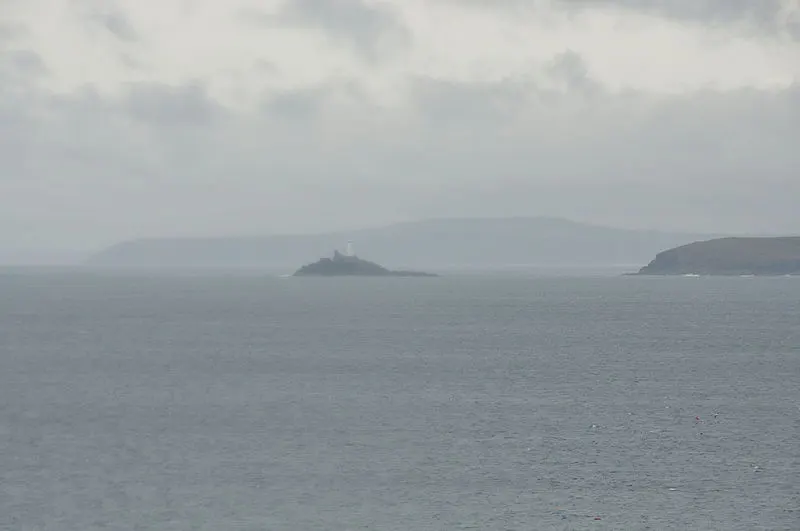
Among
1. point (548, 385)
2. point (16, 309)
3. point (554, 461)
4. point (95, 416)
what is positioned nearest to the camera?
point (554, 461)

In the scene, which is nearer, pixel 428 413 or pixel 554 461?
pixel 554 461

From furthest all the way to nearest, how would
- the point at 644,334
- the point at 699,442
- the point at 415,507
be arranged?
the point at 644,334, the point at 699,442, the point at 415,507

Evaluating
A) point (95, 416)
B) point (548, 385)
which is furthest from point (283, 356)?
point (95, 416)

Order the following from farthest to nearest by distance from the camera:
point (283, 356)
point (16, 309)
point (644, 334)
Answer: point (16, 309)
point (644, 334)
point (283, 356)

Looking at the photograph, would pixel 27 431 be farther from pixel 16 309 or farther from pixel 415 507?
pixel 16 309

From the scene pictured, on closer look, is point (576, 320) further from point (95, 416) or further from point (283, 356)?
point (95, 416)

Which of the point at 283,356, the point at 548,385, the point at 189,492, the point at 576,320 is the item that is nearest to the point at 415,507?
the point at 189,492
